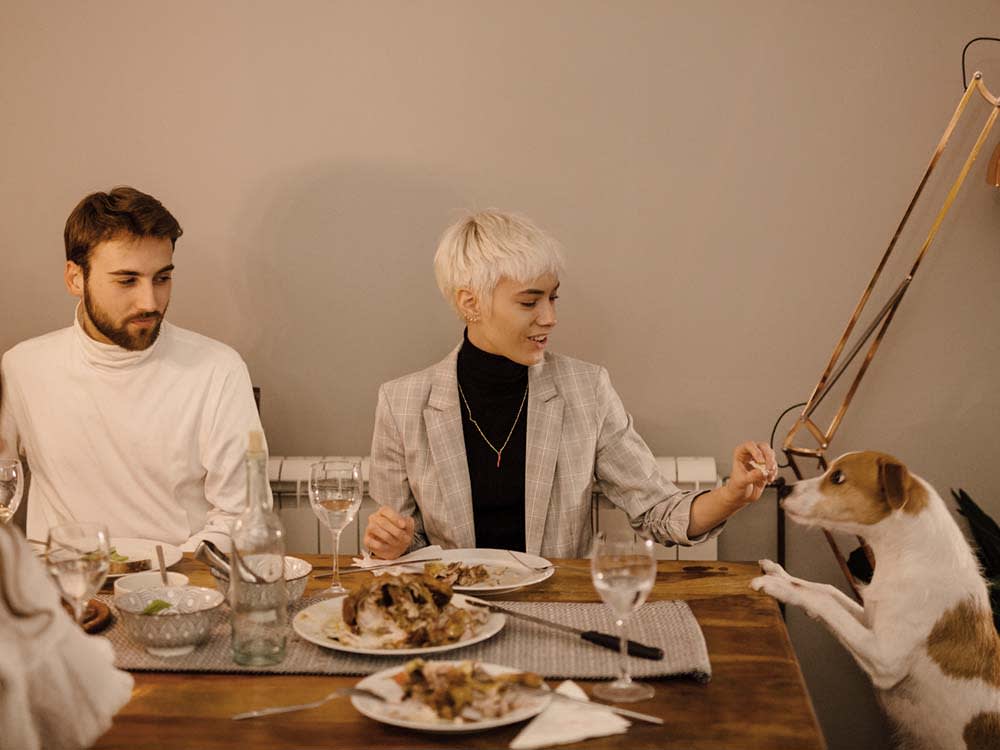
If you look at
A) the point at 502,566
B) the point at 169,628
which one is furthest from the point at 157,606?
the point at 502,566

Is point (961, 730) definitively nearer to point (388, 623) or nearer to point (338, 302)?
point (388, 623)

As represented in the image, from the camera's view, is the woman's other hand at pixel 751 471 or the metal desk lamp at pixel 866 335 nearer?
the woman's other hand at pixel 751 471

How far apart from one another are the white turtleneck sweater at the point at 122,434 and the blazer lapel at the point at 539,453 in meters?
0.66

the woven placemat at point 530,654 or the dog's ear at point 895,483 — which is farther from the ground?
the dog's ear at point 895,483

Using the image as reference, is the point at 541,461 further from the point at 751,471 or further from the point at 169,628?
the point at 169,628

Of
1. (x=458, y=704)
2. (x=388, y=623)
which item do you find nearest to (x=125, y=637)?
(x=388, y=623)

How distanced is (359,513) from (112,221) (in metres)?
0.97

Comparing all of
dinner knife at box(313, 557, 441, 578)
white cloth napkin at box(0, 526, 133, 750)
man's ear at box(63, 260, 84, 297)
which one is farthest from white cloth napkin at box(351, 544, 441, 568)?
man's ear at box(63, 260, 84, 297)

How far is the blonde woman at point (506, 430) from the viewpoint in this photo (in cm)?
231

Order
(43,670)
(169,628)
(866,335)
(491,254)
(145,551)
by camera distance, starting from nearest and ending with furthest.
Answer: (43,670), (169,628), (145,551), (491,254), (866,335)

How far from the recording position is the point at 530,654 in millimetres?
1441

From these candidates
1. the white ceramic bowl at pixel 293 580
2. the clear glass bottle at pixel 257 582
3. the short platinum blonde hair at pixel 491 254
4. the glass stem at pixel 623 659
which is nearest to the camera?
the glass stem at pixel 623 659

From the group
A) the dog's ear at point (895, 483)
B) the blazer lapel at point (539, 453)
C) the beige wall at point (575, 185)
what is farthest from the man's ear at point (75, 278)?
the dog's ear at point (895, 483)

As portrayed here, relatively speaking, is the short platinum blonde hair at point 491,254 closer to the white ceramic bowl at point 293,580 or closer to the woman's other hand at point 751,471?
the woman's other hand at point 751,471
